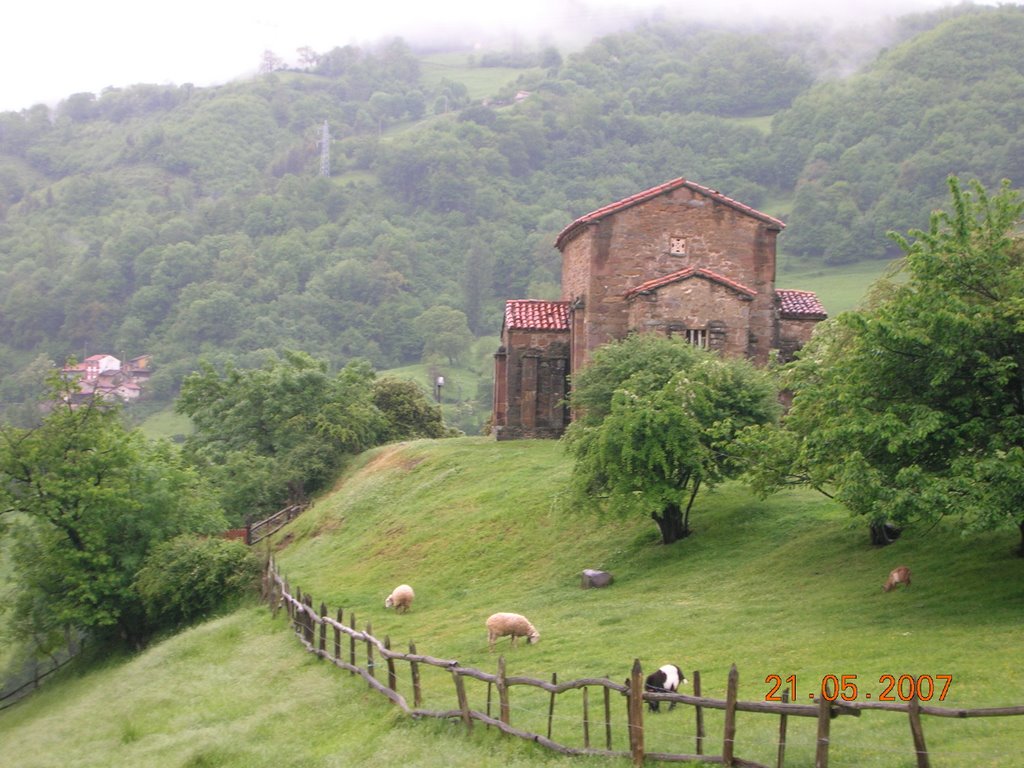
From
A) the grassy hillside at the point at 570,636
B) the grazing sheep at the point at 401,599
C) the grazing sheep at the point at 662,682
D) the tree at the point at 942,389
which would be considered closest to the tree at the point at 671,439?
the grassy hillside at the point at 570,636

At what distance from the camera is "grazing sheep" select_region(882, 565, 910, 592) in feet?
69.8

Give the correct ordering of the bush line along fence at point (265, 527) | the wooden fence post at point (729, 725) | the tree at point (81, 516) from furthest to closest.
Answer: the bush line along fence at point (265, 527) → the tree at point (81, 516) → the wooden fence post at point (729, 725)

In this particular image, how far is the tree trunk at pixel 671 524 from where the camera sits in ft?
95.7

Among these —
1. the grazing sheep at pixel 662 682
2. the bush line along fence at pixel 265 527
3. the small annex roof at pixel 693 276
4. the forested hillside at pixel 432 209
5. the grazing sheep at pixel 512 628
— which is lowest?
the bush line along fence at pixel 265 527

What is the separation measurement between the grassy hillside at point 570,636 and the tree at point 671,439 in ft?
3.98

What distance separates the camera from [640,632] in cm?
2144

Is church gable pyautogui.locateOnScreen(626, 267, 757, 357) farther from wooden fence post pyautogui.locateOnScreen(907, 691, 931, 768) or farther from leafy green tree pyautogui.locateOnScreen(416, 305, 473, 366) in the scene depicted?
leafy green tree pyautogui.locateOnScreen(416, 305, 473, 366)

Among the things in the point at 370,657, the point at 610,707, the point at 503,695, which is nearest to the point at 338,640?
the point at 370,657

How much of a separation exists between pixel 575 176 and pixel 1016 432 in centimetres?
16879

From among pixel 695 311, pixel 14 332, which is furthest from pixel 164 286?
pixel 695 311

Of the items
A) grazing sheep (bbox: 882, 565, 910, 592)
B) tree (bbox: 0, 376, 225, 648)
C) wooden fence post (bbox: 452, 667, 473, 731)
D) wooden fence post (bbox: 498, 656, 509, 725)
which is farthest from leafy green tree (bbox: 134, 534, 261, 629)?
grazing sheep (bbox: 882, 565, 910, 592)

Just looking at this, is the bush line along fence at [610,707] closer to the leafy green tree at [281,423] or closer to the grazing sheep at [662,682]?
the grazing sheep at [662,682]

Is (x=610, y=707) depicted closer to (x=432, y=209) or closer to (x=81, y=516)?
(x=81, y=516)

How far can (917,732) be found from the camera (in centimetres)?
1190
